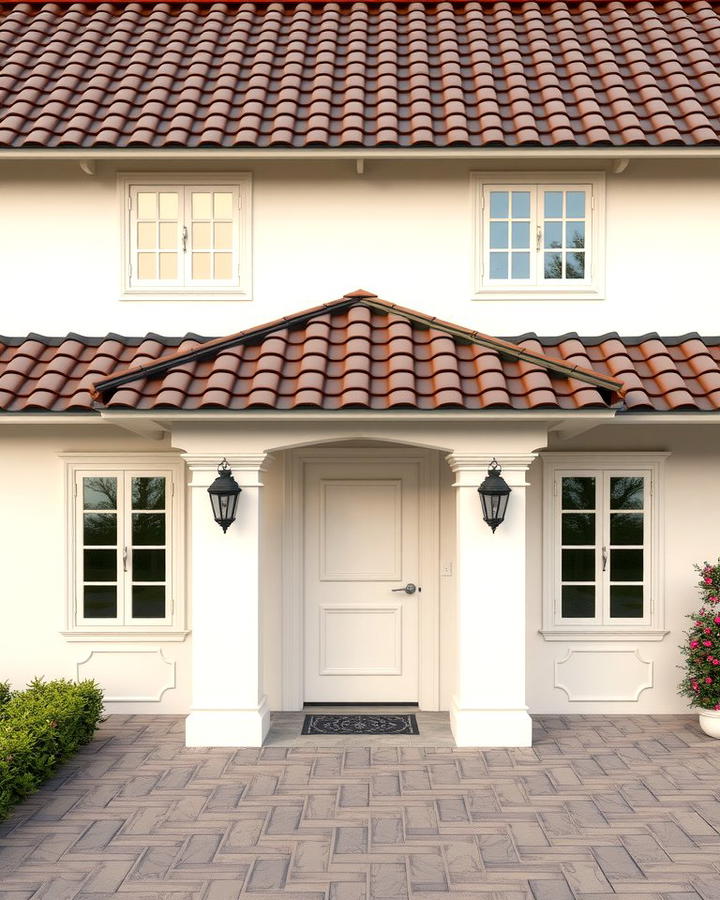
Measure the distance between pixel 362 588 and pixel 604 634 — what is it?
8.35 feet

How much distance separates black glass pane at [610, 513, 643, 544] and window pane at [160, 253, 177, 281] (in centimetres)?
535

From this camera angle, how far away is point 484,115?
313 inches

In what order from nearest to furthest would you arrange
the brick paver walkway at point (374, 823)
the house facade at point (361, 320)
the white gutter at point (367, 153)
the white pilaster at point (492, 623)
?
the brick paver walkway at point (374, 823), the white pilaster at point (492, 623), the white gutter at point (367, 153), the house facade at point (361, 320)

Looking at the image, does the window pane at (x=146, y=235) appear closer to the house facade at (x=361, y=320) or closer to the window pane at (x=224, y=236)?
the house facade at (x=361, y=320)

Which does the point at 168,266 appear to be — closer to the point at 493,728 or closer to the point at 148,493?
the point at 148,493

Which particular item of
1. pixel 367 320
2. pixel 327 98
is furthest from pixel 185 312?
pixel 327 98

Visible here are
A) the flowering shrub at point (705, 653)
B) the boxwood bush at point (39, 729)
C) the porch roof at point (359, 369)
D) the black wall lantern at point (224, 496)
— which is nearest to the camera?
the boxwood bush at point (39, 729)

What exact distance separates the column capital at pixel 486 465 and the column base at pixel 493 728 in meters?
2.03

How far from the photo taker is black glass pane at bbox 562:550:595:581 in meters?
7.84

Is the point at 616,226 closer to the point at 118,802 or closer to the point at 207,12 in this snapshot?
the point at 207,12

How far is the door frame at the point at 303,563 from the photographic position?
7895 millimetres

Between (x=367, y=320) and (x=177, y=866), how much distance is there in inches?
187

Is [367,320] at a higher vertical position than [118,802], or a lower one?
higher

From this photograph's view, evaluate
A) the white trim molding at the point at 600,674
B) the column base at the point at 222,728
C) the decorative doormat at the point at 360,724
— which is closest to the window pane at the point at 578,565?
the white trim molding at the point at 600,674
